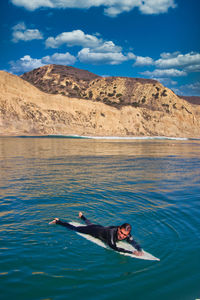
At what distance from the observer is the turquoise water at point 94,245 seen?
16.4 ft

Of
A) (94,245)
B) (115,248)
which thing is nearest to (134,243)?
(115,248)

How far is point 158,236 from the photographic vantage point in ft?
24.1

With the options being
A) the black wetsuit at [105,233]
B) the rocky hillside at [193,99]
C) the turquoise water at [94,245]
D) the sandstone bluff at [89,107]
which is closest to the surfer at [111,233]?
the black wetsuit at [105,233]

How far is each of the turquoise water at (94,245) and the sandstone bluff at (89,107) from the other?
5426cm

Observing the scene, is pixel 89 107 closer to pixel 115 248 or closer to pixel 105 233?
pixel 105 233

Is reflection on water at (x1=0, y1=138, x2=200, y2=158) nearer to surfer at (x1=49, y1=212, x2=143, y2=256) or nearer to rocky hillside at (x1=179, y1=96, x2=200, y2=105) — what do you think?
surfer at (x1=49, y1=212, x2=143, y2=256)

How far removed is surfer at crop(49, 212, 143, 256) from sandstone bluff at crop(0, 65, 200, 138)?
5800 cm

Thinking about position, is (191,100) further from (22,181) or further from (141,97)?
(22,181)

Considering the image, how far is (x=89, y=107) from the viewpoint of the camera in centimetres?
8225

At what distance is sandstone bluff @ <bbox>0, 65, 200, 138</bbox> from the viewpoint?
230ft

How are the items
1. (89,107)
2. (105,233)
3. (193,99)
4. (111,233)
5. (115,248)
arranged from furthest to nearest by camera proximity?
(193,99)
(89,107)
(105,233)
(111,233)
(115,248)

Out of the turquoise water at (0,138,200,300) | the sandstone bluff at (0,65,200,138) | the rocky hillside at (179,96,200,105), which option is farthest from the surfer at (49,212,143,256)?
the rocky hillside at (179,96,200,105)

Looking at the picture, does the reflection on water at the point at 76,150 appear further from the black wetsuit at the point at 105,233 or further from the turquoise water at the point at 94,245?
the black wetsuit at the point at 105,233

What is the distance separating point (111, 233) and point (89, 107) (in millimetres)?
77104
